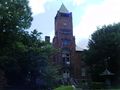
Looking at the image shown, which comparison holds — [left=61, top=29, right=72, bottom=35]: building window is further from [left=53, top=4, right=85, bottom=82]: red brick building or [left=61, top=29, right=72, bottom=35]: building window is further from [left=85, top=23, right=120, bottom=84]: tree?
[left=85, top=23, right=120, bottom=84]: tree

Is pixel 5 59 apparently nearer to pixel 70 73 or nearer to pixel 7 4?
pixel 7 4

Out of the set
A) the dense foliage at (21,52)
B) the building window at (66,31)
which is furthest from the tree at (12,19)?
the building window at (66,31)

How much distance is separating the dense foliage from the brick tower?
14.8m

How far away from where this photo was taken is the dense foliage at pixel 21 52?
29922 millimetres

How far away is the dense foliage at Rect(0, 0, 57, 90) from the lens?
29922 mm

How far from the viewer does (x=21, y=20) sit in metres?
31.4

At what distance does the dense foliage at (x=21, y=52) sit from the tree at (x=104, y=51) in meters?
8.50

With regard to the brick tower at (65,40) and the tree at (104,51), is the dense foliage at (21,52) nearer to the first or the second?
the tree at (104,51)

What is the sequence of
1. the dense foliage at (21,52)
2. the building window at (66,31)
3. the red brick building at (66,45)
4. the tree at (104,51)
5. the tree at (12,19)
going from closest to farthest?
1. the tree at (12,19)
2. the dense foliage at (21,52)
3. the tree at (104,51)
4. the red brick building at (66,45)
5. the building window at (66,31)

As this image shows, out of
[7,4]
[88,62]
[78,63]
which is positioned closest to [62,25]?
[78,63]

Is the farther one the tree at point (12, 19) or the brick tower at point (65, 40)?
the brick tower at point (65, 40)

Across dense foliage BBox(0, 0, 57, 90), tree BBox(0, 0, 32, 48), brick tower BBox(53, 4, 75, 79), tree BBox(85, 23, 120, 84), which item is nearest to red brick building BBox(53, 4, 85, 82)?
brick tower BBox(53, 4, 75, 79)

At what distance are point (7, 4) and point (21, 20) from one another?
2577mm

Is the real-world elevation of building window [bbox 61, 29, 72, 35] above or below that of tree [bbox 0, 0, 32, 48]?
above
